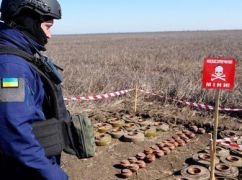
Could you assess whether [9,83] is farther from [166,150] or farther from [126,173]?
[166,150]

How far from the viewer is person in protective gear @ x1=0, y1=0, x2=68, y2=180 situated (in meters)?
2.18

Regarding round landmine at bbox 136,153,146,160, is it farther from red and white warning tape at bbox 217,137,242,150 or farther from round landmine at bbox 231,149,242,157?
round landmine at bbox 231,149,242,157

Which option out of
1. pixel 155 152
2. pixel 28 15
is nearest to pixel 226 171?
pixel 155 152

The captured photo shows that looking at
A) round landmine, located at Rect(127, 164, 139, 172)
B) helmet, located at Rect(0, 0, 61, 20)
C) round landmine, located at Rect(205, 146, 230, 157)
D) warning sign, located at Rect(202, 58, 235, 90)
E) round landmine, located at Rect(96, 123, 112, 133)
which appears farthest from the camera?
round landmine, located at Rect(96, 123, 112, 133)

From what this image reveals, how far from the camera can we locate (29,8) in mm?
2529

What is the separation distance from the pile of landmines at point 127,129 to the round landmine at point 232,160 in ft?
5.68

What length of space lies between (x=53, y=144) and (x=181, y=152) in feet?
16.2

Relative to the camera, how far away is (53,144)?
98.8 inches

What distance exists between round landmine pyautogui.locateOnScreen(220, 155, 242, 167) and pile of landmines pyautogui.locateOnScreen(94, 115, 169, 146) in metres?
1.73

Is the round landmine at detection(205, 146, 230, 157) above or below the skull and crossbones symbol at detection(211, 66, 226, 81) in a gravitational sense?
below

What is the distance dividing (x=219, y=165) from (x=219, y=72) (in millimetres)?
1576

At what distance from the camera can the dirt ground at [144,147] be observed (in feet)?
20.4

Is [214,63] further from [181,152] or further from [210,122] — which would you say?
[210,122]

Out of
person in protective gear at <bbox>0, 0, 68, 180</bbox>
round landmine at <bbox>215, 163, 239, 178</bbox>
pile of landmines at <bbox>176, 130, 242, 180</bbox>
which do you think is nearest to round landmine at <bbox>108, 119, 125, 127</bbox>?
pile of landmines at <bbox>176, 130, 242, 180</bbox>
